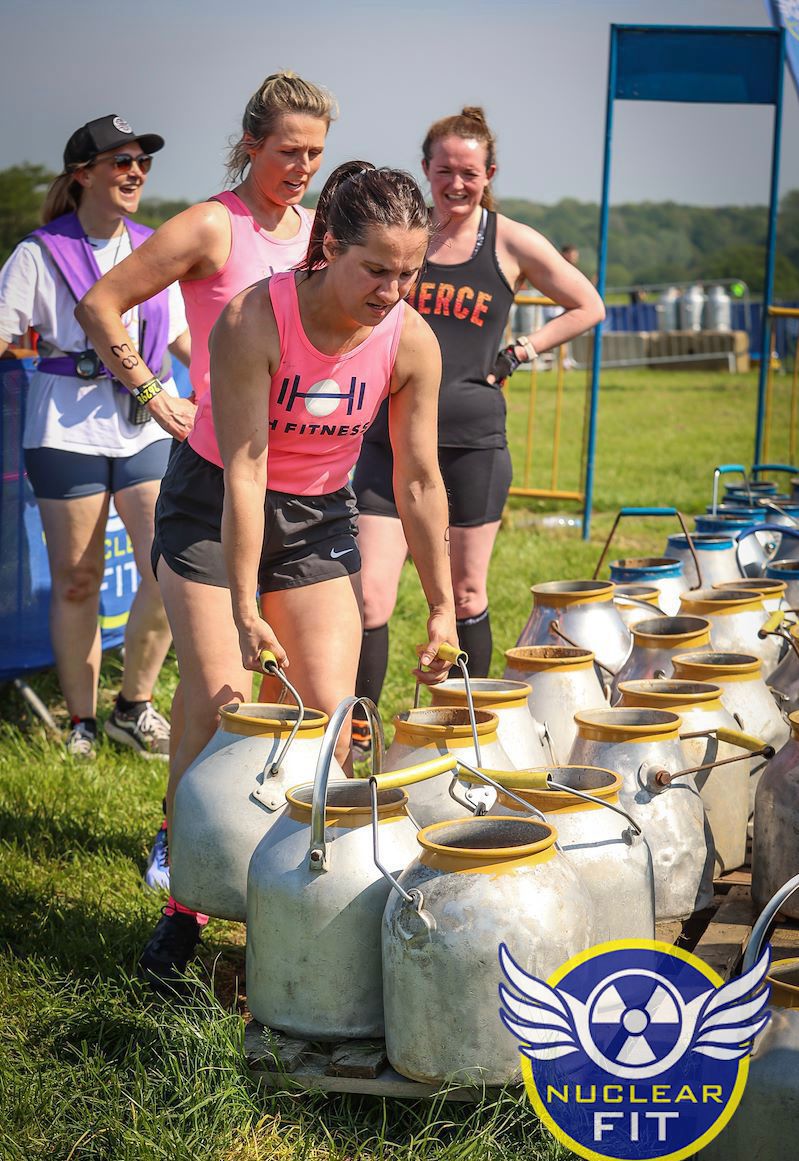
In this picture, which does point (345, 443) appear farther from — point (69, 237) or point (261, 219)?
point (69, 237)

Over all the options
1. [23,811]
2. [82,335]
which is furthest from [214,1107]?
[82,335]

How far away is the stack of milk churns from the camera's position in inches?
85.0

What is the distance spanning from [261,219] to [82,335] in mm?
1527

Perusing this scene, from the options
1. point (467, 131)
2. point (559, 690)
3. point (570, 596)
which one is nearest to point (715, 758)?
point (559, 690)

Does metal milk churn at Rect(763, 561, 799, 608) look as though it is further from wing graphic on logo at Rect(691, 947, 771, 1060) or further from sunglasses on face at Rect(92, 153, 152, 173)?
sunglasses on face at Rect(92, 153, 152, 173)

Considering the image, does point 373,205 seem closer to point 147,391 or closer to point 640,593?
point 147,391

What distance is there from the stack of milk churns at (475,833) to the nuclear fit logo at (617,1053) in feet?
0.14

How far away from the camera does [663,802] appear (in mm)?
2713

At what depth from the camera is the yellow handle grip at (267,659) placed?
8.70 ft

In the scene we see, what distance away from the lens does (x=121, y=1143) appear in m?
2.33

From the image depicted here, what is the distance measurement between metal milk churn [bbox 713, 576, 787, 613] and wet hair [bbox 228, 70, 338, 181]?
187 cm

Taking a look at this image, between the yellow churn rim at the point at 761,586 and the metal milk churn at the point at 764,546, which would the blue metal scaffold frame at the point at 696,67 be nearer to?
the metal milk churn at the point at 764,546

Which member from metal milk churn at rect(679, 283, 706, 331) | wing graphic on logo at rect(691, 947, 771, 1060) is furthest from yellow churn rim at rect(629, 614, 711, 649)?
metal milk churn at rect(679, 283, 706, 331)

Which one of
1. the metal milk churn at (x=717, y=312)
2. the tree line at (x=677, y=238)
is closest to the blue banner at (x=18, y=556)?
the metal milk churn at (x=717, y=312)
